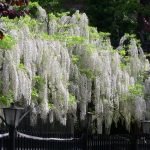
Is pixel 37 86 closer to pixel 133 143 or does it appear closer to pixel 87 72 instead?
pixel 87 72

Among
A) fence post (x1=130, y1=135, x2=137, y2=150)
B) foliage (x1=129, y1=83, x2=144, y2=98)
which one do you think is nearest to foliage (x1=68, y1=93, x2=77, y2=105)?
fence post (x1=130, y1=135, x2=137, y2=150)

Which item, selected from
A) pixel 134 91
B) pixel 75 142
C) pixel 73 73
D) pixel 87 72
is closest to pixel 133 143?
pixel 134 91

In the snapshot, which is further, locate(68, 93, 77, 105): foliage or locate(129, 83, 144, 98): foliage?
locate(129, 83, 144, 98): foliage

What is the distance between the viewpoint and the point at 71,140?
15.8 metres

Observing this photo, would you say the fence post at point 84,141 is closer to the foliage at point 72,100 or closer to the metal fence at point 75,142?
the metal fence at point 75,142

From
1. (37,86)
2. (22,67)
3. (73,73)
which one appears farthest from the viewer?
(73,73)

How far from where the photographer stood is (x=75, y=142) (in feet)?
52.5

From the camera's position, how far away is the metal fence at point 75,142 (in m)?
13.8

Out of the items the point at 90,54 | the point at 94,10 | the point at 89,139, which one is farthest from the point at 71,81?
the point at 94,10

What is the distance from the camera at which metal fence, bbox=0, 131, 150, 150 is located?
1381 centimetres

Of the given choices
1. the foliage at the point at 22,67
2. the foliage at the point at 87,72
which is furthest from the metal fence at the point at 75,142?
the foliage at the point at 87,72

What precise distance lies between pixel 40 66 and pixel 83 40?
254cm

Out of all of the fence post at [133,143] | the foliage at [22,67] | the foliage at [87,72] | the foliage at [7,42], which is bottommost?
the fence post at [133,143]

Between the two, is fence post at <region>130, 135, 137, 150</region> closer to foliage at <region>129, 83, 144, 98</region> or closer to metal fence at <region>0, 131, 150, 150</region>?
metal fence at <region>0, 131, 150, 150</region>
